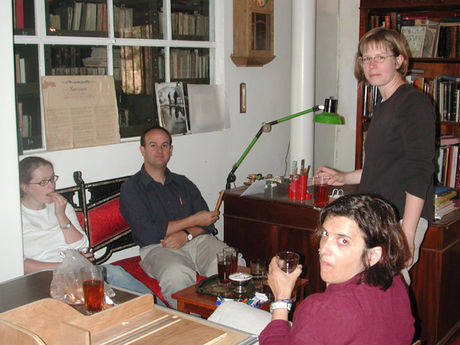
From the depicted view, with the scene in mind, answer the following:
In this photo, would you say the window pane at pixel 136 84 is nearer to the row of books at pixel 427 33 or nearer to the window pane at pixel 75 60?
the window pane at pixel 75 60

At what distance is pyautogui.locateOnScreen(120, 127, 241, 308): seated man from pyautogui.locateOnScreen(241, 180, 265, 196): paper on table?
0.28 metres

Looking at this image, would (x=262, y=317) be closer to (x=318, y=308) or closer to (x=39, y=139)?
(x=318, y=308)

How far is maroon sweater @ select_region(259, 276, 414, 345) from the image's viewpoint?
141 centimetres

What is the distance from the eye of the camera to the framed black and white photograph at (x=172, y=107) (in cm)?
367

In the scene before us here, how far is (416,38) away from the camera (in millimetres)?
4379

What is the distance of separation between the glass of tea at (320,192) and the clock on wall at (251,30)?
1.20 m

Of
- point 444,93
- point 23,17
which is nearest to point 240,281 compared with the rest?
point 23,17

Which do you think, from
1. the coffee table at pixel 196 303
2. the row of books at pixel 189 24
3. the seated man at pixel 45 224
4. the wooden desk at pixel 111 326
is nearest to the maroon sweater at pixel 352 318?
the wooden desk at pixel 111 326

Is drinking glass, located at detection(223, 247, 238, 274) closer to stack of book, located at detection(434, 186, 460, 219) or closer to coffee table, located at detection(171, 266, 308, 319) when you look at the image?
coffee table, located at detection(171, 266, 308, 319)

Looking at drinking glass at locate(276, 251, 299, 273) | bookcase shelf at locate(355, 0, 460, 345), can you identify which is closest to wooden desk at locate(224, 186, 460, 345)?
bookcase shelf at locate(355, 0, 460, 345)

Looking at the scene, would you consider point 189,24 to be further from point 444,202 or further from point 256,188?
point 444,202

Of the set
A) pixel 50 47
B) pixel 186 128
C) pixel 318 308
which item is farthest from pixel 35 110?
pixel 318 308

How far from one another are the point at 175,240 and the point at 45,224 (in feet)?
2.48

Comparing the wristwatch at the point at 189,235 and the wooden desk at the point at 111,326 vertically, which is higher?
the wooden desk at the point at 111,326
